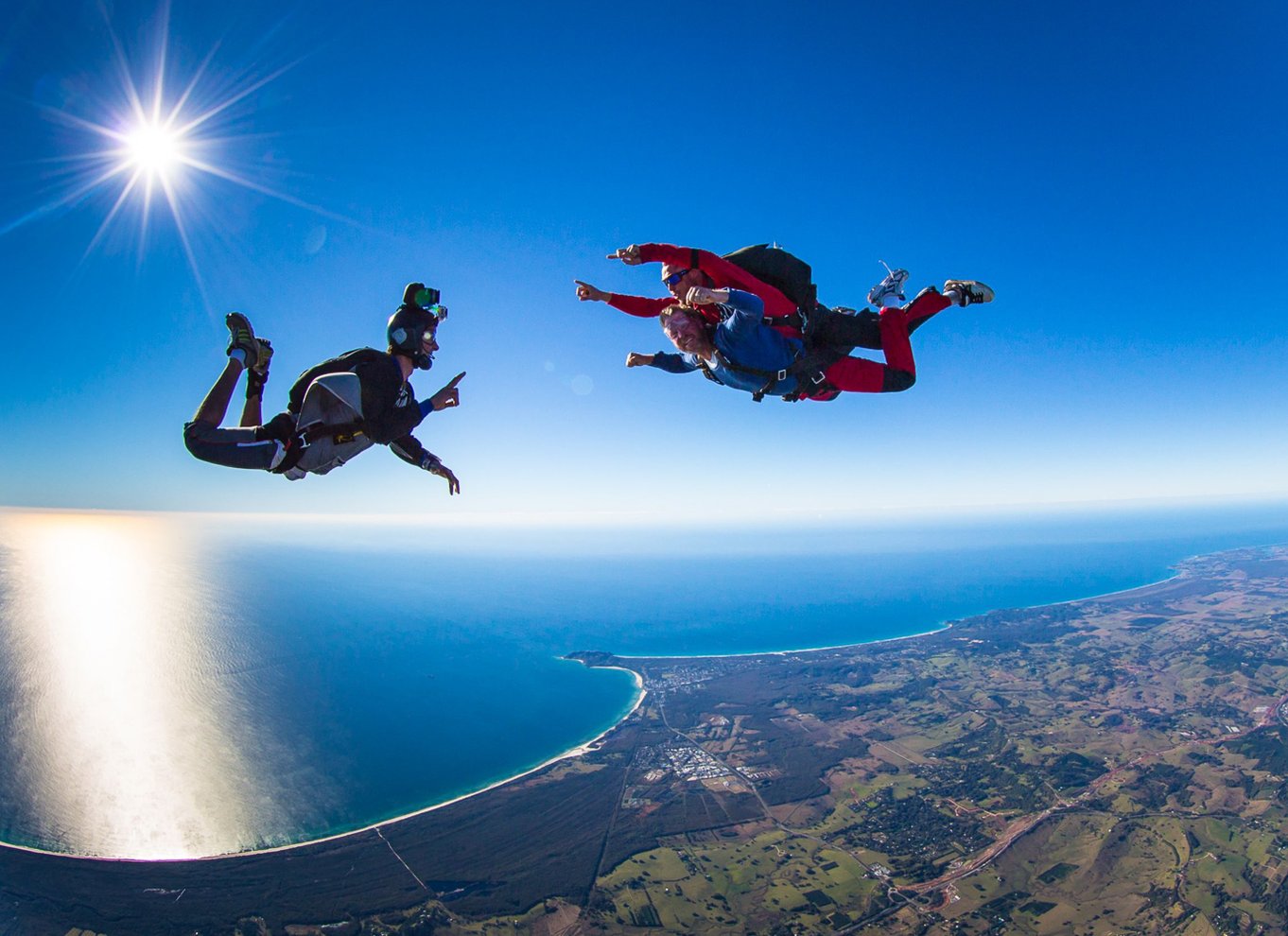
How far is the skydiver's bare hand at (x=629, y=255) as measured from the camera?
10.1ft

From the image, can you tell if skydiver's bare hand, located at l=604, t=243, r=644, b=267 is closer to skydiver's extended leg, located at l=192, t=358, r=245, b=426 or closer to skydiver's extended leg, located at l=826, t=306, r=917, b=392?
skydiver's extended leg, located at l=826, t=306, r=917, b=392

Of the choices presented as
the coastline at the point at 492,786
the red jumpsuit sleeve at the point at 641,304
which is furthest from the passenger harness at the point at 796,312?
the coastline at the point at 492,786

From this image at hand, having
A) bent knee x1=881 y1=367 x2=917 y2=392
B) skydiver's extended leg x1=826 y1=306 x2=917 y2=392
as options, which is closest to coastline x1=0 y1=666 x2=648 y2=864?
skydiver's extended leg x1=826 y1=306 x2=917 y2=392

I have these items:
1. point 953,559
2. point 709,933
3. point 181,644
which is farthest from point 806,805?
point 953,559

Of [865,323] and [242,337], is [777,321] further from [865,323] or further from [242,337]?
[242,337]

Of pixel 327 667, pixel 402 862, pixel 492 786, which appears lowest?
pixel 492 786

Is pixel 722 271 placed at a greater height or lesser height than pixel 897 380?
greater

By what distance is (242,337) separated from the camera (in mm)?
3324

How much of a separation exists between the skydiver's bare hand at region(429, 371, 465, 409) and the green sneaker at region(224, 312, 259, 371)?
1132 mm

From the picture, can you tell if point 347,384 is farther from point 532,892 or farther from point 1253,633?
point 1253,633

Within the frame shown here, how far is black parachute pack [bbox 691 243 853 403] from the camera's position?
3.78 meters

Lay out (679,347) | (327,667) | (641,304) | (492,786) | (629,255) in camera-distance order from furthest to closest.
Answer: (327,667) → (492,786) → (641,304) → (679,347) → (629,255)

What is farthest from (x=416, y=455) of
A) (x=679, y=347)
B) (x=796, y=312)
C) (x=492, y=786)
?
(x=492, y=786)

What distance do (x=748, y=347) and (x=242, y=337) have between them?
3400 millimetres
